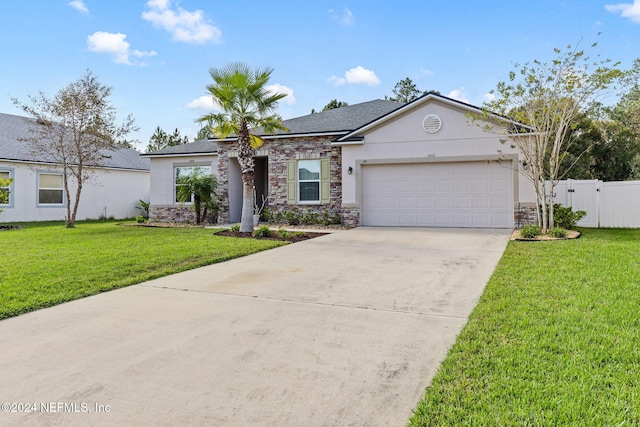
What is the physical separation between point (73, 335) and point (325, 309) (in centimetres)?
260

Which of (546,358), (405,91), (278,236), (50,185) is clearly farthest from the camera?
(405,91)

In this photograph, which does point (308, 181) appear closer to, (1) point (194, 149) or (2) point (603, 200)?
(1) point (194, 149)

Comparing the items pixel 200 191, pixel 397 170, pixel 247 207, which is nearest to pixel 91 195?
pixel 200 191

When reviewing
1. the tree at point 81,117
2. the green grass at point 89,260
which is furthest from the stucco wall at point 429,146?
the tree at point 81,117

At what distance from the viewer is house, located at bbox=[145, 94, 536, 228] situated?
12.8 metres

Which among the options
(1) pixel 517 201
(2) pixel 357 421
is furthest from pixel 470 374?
(1) pixel 517 201

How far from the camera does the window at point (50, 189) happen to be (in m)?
19.5

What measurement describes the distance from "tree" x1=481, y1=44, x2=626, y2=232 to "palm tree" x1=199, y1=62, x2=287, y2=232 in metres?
6.69

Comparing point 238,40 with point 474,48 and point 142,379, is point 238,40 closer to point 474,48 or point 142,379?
point 474,48

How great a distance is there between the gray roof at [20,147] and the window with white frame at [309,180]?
8280 mm

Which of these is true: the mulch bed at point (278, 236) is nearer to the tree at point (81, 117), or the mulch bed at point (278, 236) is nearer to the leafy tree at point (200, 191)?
the leafy tree at point (200, 191)

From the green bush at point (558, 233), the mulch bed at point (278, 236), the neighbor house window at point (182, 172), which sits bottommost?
the mulch bed at point (278, 236)

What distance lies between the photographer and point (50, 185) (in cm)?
1983

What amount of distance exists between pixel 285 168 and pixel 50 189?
12733 millimetres
